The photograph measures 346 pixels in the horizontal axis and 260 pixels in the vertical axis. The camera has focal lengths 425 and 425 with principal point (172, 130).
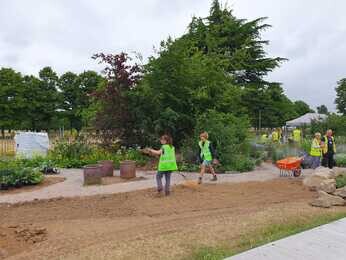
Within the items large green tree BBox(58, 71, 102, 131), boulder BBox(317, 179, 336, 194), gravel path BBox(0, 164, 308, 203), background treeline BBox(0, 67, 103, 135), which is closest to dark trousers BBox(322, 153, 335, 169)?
gravel path BBox(0, 164, 308, 203)

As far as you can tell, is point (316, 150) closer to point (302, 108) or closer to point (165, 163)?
point (165, 163)

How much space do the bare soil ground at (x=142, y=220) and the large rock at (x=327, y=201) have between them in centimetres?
24

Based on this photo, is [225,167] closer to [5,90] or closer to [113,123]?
[113,123]

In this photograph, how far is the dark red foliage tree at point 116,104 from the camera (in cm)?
1842

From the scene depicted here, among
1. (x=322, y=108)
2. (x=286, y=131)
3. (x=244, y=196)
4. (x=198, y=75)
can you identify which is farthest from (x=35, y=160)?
(x=322, y=108)

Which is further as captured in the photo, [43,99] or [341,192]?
[43,99]

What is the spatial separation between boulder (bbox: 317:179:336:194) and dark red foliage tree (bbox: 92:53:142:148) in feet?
31.7

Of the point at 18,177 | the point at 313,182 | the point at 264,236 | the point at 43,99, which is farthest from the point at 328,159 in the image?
the point at 43,99

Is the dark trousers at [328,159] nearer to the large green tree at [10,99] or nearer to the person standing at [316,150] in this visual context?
the person standing at [316,150]

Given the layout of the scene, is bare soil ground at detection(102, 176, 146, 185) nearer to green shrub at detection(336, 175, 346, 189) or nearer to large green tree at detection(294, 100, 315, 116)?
green shrub at detection(336, 175, 346, 189)

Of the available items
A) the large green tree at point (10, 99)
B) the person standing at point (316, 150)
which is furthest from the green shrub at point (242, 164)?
the large green tree at point (10, 99)

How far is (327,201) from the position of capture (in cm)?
907

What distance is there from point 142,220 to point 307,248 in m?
3.24

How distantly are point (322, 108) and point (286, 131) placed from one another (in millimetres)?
75896
